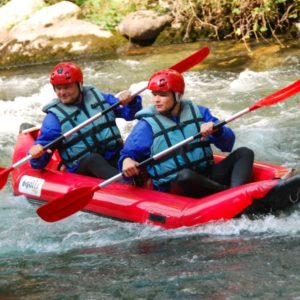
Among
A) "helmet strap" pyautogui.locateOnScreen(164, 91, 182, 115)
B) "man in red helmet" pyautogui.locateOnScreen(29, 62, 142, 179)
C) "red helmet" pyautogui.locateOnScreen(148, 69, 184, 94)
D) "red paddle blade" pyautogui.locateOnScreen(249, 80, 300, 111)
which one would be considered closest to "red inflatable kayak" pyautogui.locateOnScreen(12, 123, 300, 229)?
"man in red helmet" pyautogui.locateOnScreen(29, 62, 142, 179)

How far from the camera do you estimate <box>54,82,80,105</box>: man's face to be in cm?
481

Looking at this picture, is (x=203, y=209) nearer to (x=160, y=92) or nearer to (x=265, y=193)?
(x=265, y=193)

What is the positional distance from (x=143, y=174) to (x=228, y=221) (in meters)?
0.83

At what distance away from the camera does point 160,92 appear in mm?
4238

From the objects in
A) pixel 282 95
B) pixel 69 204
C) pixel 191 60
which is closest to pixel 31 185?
pixel 69 204

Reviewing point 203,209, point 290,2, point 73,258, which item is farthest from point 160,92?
point 290,2

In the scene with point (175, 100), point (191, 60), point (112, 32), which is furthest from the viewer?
point (112, 32)

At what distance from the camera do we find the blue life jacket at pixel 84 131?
4.90m

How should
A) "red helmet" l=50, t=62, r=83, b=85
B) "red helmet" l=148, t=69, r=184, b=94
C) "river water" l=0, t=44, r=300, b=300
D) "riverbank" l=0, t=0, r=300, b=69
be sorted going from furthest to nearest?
"riverbank" l=0, t=0, r=300, b=69, "red helmet" l=50, t=62, r=83, b=85, "red helmet" l=148, t=69, r=184, b=94, "river water" l=0, t=44, r=300, b=300

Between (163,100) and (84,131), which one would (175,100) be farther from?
(84,131)

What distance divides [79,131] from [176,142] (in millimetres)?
920

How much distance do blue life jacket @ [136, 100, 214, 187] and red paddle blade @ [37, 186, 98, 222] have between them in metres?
0.48

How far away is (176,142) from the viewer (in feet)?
14.2

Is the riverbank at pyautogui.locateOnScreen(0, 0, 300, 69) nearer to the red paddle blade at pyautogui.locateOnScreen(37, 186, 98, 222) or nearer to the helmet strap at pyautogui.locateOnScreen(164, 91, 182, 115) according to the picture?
the helmet strap at pyautogui.locateOnScreen(164, 91, 182, 115)
